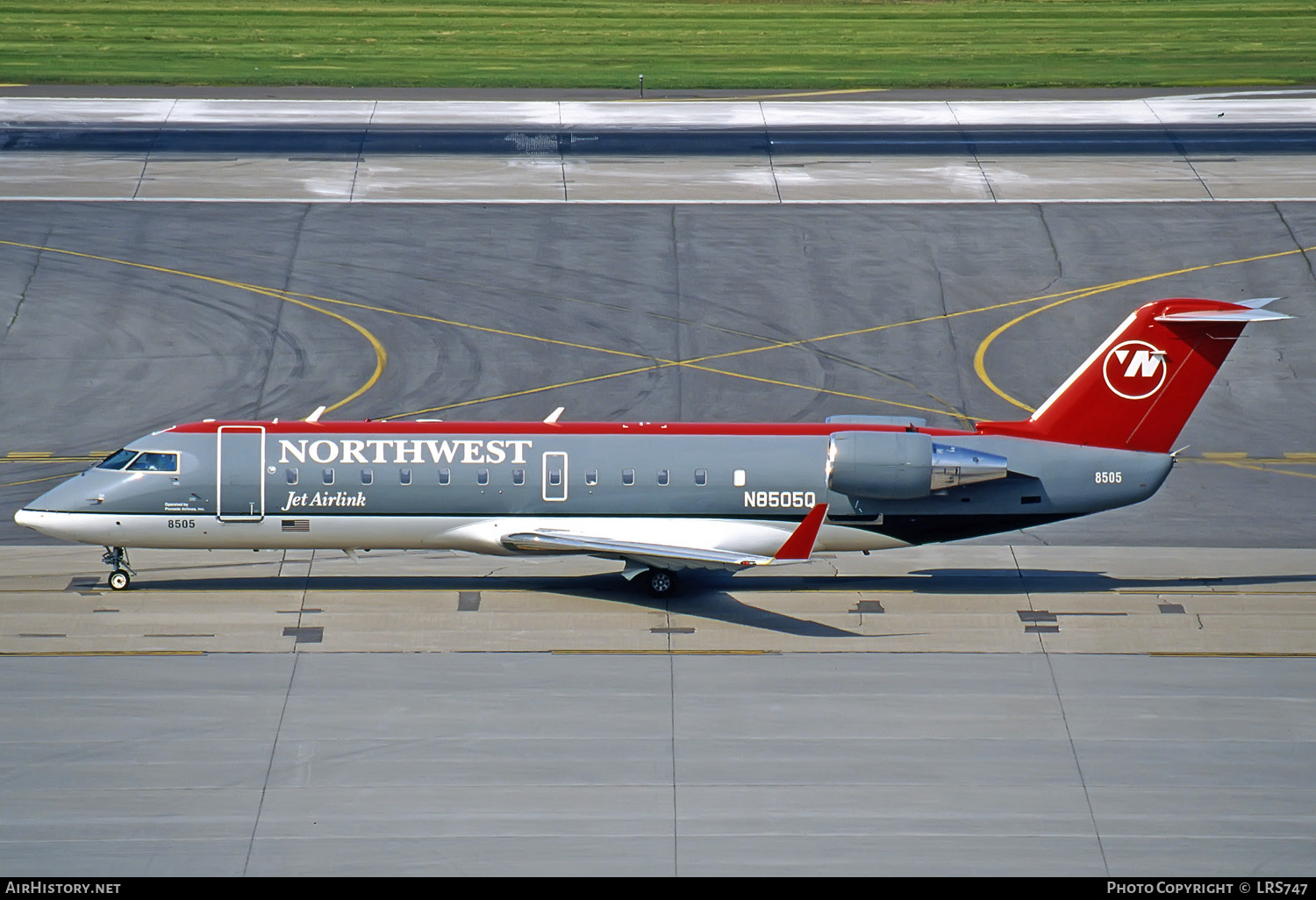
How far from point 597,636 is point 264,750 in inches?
300

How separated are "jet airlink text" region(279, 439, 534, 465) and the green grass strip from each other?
134 ft

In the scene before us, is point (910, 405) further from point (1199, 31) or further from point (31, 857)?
point (1199, 31)

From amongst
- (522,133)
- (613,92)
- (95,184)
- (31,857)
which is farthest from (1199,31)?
(31,857)

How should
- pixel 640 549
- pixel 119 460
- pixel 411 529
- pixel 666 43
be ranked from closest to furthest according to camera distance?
pixel 640 549
pixel 411 529
pixel 119 460
pixel 666 43

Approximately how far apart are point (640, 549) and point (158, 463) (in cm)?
1058

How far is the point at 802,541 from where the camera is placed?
108 feet

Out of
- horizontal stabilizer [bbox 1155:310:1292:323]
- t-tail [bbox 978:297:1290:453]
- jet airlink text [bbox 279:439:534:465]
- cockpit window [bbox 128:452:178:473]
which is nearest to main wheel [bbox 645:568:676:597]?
jet airlink text [bbox 279:439:534:465]

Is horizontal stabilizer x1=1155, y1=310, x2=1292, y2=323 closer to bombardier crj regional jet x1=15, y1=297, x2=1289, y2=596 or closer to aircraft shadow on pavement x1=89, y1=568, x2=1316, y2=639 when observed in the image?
bombardier crj regional jet x1=15, y1=297, x2=1289, y2=596

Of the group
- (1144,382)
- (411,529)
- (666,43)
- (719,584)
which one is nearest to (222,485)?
(411,529)

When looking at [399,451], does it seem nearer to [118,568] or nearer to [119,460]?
[119,460]

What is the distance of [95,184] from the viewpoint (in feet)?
195

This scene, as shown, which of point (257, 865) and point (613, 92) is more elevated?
point (613, 92)

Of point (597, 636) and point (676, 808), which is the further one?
point (597, 636)

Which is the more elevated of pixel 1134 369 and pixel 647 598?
pixel 1134 369
